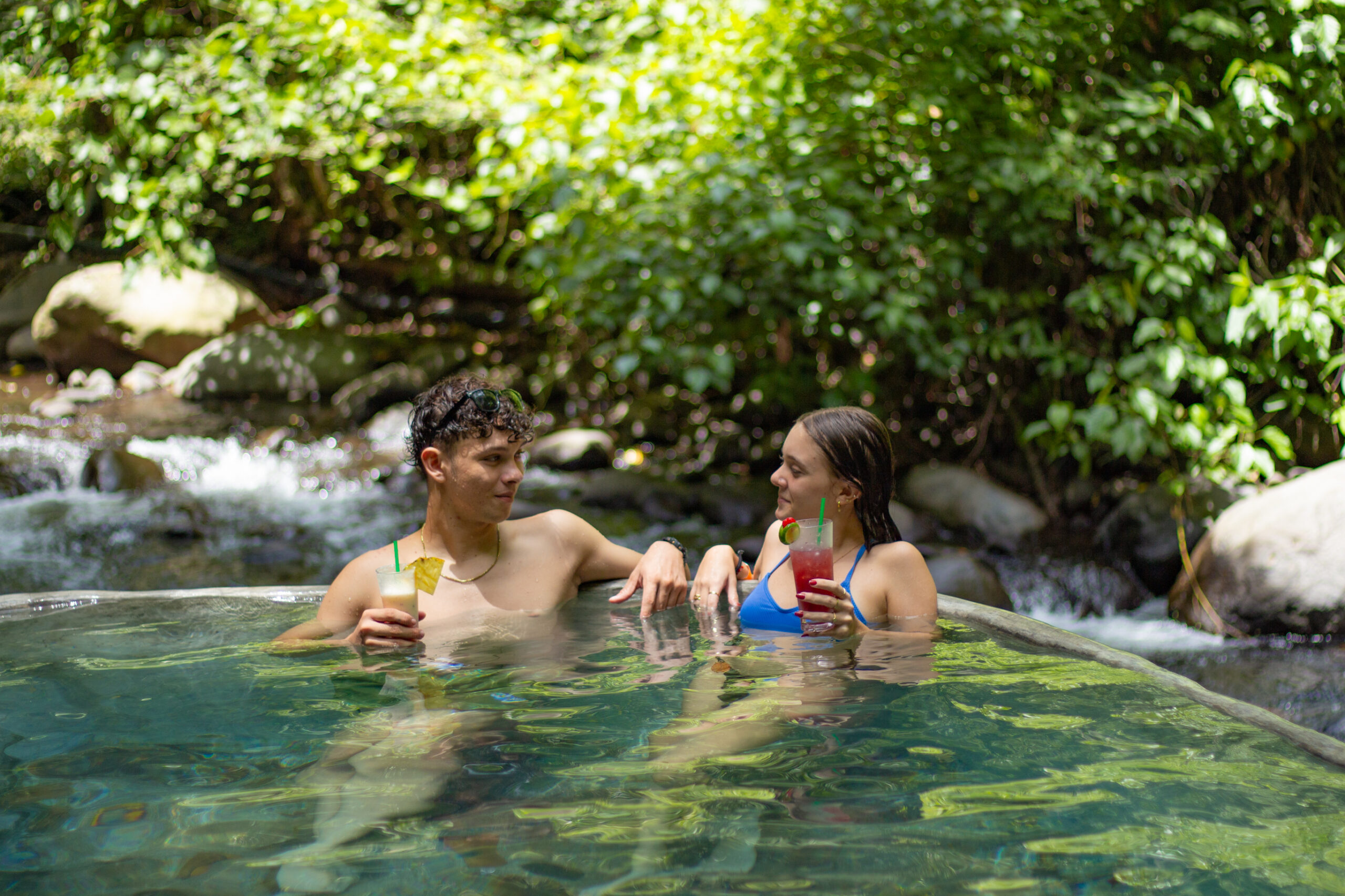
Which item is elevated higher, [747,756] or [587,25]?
[587,25]

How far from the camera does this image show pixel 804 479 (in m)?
2.79

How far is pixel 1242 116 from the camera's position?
217 inches

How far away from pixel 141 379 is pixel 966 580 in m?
8.12

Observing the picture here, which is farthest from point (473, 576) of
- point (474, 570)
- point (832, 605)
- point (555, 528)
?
point (832, 605)

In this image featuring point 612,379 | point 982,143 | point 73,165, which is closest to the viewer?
point 982,143

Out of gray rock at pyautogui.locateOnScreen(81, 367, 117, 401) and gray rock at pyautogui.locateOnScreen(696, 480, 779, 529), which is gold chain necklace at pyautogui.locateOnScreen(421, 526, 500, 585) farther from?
gray rock at pyautogui.locateOnScreen(81, 367, 117, 401)

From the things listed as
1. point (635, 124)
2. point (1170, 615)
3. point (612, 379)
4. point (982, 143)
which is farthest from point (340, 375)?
point (1170, 615)

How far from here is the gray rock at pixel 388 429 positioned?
8.20m

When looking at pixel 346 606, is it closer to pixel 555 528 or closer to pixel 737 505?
pixel 555 528

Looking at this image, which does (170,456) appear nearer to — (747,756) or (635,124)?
(635,124)

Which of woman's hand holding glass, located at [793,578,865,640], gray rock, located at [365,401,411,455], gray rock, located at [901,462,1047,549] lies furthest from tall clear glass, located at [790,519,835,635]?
gray rock, located at [365,401,411,455]

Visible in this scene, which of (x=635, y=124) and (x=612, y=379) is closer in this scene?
(x=635, y=124)

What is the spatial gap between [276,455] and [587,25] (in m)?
3.97

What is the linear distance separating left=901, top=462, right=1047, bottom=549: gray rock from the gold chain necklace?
3.98 m
